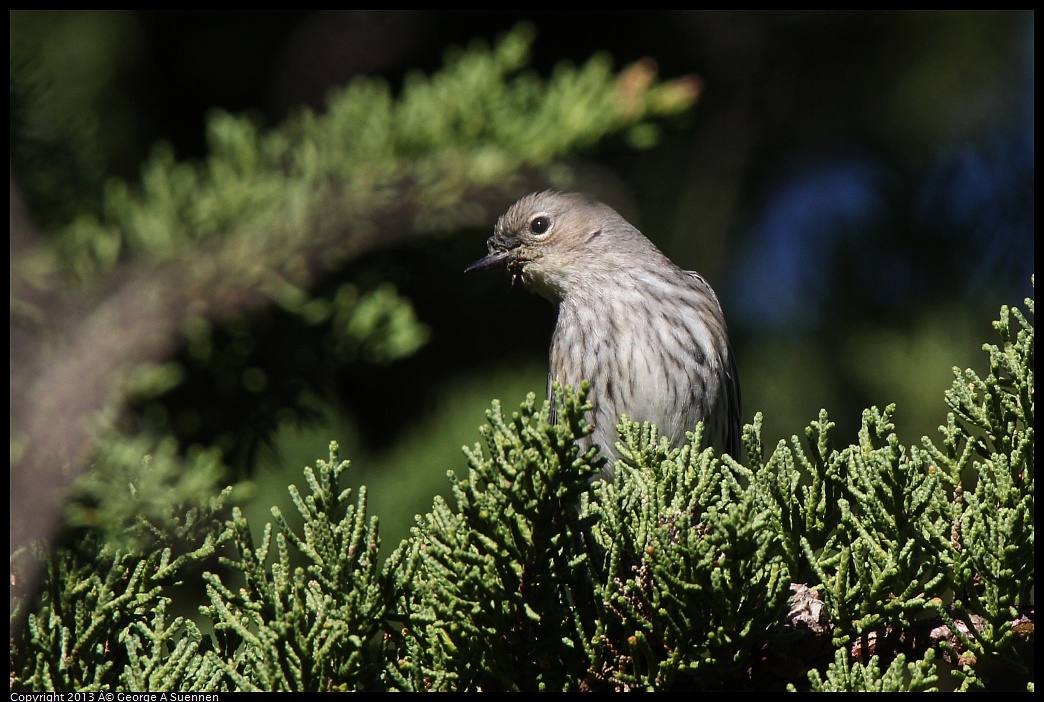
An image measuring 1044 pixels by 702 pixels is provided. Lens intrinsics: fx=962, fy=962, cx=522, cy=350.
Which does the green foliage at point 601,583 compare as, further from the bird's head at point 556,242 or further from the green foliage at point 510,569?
the bird's head at point 556,242

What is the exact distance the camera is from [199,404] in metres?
3.67

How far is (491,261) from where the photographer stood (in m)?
4.30

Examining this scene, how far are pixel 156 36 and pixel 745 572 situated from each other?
5.01 meters

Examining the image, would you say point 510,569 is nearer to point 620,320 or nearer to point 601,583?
point 601,583

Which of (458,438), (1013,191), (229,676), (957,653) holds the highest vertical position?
(1013,191)

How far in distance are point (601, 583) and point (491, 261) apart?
2384mm

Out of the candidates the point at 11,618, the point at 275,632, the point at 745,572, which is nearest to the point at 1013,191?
the point at 745,572

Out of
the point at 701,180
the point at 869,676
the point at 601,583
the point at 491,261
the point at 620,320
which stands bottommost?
the point at 869,676

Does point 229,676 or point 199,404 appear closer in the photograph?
point 229,676

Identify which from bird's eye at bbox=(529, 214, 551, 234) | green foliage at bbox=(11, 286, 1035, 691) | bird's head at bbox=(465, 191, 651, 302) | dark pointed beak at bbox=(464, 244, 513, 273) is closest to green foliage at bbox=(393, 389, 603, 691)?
green foliage at bbox=(11, 286, 1035, 691)

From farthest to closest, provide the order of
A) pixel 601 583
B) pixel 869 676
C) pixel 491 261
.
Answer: pixel 491 261 → pixel 601 583 → pixel 869 676

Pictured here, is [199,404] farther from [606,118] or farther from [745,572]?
[745,572]

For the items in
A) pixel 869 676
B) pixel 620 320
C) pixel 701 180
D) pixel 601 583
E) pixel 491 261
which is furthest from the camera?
pixel 701 180

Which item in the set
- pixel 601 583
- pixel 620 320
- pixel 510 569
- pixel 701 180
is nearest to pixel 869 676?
pixel 601 583
